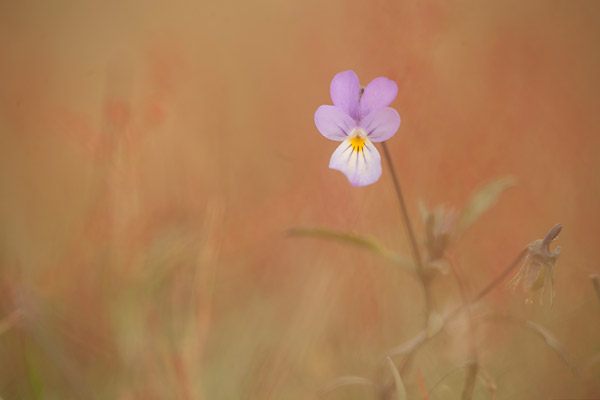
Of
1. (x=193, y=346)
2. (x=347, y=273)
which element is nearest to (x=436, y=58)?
(x=347, y=273)

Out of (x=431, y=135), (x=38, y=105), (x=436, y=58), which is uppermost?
(x=38, y=105)

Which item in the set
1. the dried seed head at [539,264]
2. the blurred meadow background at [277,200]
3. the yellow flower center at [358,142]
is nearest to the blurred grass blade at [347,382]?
the blurred meadow background at [277,200]

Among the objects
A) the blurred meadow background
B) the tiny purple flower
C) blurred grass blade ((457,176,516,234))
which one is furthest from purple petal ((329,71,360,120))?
the blurred meadow background

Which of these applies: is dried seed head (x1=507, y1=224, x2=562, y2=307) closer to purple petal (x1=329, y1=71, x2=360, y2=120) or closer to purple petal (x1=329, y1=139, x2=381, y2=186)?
purple petal (x1=329, y1=139, x2=381, y2=186)

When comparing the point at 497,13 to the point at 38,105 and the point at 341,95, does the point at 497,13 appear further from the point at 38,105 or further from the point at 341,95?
the point at 38,105

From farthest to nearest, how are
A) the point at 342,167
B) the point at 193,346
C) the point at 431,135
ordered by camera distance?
the point at 431,135 → the point at 193,346 → the point at 342,167

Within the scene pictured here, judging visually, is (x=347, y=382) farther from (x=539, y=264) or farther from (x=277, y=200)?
(x=277, y=200)

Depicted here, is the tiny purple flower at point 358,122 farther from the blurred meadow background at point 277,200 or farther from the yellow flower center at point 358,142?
the blurred meadow background at point 277,200
